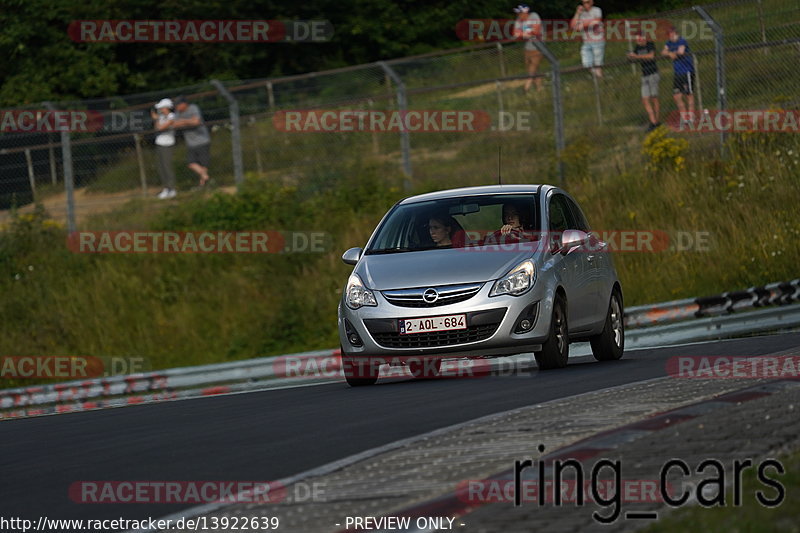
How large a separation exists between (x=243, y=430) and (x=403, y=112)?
16.7 meters

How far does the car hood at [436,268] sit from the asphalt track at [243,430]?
2.83 ft

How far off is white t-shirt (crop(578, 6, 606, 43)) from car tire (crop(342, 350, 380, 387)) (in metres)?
13.5

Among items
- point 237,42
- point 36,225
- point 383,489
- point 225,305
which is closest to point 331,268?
point 225,305

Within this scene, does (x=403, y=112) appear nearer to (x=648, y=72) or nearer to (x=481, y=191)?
(x=648, y=72)

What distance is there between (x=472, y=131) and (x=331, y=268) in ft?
12.9

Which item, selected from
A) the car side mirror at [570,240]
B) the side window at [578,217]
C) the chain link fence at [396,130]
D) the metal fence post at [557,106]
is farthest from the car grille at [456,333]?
the metal fence post at [557,106]

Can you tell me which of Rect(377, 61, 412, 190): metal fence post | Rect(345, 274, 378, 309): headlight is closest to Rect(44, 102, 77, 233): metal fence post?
Rect(377, 61, 412, 190): metal fence post

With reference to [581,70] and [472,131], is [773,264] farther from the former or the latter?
[472,131]

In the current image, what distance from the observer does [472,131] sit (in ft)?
87.0

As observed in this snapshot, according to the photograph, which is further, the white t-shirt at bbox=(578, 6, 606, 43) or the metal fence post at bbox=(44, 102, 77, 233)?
the metal fence post at bbox=(44, 102, 77, 233)

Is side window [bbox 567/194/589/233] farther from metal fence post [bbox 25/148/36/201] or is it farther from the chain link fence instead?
metal fence post [bbox 25/148/36/201]

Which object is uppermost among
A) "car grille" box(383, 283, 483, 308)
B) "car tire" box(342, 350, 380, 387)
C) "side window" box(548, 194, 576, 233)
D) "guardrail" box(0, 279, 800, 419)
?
"side window" box(548, 194, 576, 233)

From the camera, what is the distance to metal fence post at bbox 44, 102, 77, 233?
26.1 m

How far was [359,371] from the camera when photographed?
13156mm
